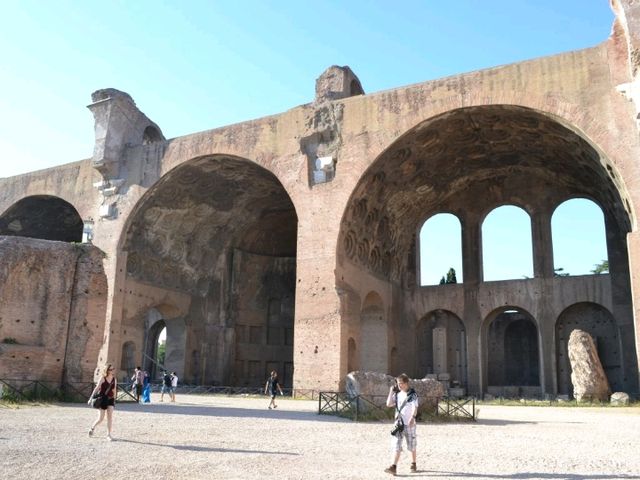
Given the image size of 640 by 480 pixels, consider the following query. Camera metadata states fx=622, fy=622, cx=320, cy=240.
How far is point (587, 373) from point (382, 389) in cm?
896

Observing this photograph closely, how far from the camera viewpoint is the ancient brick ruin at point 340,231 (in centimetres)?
1502

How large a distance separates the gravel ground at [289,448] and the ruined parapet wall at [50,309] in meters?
2.23

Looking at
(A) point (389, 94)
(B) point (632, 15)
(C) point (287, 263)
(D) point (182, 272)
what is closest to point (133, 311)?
(D) point (182, 272)

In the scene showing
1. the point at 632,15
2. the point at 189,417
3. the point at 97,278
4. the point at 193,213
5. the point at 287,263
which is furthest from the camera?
the point at 287,263

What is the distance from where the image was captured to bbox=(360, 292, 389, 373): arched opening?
2120 cm

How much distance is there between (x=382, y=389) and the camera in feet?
37.3

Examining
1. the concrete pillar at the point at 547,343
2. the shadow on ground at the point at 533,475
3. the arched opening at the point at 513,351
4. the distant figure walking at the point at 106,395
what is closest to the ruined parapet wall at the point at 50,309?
the distant figure walking at the point at 106,395

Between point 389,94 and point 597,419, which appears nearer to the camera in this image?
point 597,419

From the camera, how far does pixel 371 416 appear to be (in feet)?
35.1

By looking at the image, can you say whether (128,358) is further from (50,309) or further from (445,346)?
(445,346)

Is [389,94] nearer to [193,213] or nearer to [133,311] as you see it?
[193,213]

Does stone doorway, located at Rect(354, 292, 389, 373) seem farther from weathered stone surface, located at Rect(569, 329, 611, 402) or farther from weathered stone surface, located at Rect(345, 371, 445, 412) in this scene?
weathered stone surface, located at Rect(345, 371, 445, 412)

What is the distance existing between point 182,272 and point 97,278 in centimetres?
1091

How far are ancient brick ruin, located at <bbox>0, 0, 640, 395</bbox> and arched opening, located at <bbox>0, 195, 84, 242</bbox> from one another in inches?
3.5
